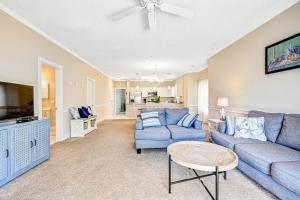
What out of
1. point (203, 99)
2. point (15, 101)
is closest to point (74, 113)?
point (15, 101)

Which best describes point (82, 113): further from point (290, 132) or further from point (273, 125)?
point (290, 132)

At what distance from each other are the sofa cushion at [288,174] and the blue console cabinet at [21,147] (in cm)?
327

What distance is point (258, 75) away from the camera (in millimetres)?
3043

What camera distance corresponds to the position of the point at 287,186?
1.48 metres

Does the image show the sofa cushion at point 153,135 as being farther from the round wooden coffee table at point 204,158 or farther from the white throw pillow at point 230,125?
the white throw pillow at point 230,125

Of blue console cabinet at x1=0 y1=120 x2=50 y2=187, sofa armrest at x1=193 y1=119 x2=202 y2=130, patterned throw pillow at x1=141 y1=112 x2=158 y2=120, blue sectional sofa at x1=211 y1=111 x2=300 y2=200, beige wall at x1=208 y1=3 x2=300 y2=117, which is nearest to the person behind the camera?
blue sectional sofa at x1=211 y1=111 x2=300 y2=200

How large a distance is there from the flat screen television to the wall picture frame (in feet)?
14.1

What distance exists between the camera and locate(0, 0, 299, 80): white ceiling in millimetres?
2338

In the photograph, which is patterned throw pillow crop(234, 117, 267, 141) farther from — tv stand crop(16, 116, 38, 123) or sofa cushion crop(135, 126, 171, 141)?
tv stand crop(16, 116, 38, 123)

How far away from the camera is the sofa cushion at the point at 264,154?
5.72ft

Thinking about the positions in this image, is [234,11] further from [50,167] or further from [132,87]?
[132,87]

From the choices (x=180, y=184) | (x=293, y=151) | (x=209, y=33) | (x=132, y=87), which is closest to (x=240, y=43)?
(x=209, y=33)

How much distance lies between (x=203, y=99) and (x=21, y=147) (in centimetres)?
699

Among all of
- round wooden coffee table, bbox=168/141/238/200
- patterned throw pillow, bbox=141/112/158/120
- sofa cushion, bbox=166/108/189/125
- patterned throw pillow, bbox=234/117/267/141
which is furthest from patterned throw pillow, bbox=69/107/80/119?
patterned throw pillow, bbox=234/117/267/141
